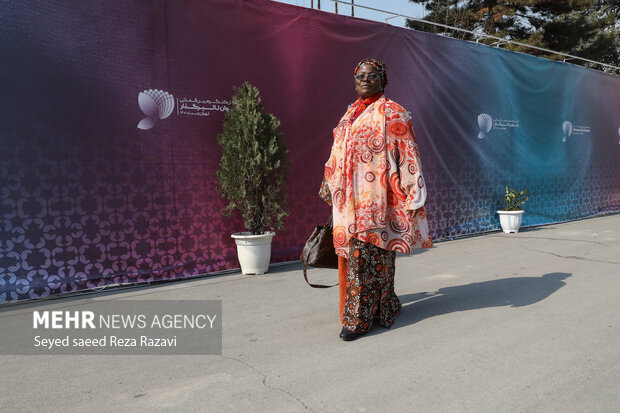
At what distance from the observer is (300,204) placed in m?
6.73

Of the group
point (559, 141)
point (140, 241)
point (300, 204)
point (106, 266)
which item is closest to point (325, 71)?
point (300, 204)

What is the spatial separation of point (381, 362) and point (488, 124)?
7326 mm

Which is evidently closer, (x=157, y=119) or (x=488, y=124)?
(x=157, y=119)

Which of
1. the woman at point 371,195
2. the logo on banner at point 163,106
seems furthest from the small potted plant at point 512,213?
the woman at point 371,195

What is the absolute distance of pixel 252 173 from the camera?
5.71 m

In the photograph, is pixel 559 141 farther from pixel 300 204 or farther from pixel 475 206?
pixel 300 204

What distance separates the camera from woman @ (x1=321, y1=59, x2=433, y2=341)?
3408 millimetres

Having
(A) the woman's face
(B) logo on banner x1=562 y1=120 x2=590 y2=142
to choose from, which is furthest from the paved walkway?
(B) logo on banner x1=562 y1=120 x2=590 y2=142

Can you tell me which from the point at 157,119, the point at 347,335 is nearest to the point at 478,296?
the point at 347,335

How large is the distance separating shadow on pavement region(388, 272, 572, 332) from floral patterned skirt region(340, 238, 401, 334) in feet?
0.78

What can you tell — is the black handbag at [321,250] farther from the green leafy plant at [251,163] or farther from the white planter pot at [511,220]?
the white planter pot at [511,220]

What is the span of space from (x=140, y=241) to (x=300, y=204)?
2169 mm

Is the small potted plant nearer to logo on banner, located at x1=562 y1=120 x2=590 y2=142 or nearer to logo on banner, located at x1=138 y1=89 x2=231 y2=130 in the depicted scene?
logo on banner, located at x1=562 y1=120 x2=590 y2=142

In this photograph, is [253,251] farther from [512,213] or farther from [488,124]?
[488,124]
